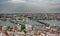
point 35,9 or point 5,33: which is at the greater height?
point 35,9

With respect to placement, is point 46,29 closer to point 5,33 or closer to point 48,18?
point 48,18

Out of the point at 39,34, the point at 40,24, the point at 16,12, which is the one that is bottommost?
the point at 39,34

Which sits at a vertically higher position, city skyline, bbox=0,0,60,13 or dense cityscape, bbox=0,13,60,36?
city skyline, bbox=0,0,60,13

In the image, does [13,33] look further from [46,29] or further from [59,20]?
[59,20]

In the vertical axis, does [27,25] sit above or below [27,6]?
below

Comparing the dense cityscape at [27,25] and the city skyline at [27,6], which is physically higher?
the city skyline at [27,6]

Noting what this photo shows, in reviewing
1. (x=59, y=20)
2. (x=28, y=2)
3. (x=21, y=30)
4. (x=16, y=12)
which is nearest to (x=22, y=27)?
(x=21, y=30)
